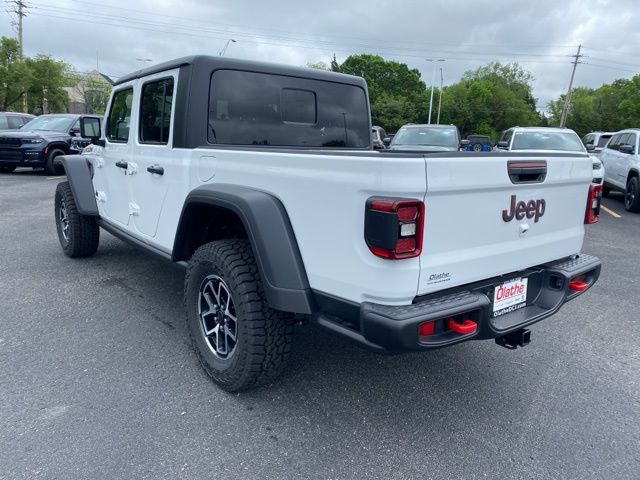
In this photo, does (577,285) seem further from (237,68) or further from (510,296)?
(237,68)

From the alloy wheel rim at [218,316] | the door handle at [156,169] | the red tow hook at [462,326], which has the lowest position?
the alloy wheel rim at [218,316]

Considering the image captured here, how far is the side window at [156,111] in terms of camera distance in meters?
3.53

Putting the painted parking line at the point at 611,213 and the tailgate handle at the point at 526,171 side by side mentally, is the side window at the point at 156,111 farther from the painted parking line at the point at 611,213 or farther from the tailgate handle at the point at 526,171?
the painted parking line at the point at 611,213

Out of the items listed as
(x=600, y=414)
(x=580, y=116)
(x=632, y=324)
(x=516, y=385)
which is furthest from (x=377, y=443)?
(x=580, y=116)

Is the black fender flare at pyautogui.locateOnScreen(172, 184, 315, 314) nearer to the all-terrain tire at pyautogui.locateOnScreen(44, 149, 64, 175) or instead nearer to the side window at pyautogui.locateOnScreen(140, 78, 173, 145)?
the side window at pyautogui.locateOnScreen(140, 78, 173, 145)

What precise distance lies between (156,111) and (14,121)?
14.6m

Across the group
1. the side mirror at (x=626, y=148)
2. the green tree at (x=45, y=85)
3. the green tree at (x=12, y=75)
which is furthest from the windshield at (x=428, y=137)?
the green tree at (x=45, y=85)

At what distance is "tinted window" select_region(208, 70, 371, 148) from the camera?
3.44m

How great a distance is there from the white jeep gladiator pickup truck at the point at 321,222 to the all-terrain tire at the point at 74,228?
1610 mm

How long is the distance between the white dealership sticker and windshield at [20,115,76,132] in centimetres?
1481

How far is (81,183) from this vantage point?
16.7 ft

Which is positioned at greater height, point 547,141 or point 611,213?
point 547,141

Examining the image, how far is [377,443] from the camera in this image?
8.30 ft

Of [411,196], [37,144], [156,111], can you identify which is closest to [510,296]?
[411,196]
